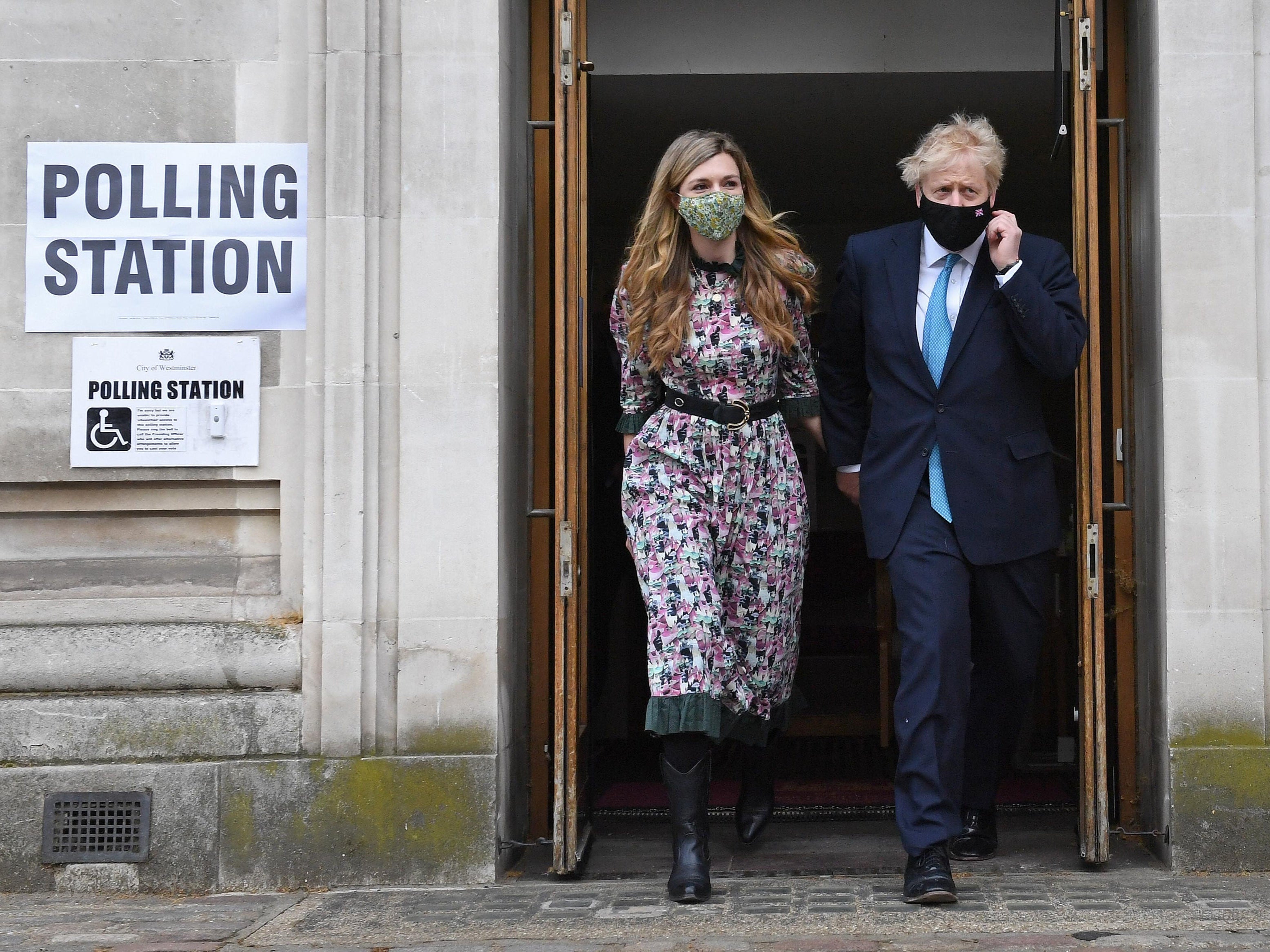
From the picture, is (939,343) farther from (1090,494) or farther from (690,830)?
(690,830)

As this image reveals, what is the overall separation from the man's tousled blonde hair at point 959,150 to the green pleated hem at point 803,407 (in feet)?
2.39

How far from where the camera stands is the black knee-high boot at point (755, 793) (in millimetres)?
4355

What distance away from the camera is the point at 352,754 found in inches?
159

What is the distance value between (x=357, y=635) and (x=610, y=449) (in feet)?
5.98

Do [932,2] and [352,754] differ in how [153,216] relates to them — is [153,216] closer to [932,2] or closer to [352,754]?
[352,754]

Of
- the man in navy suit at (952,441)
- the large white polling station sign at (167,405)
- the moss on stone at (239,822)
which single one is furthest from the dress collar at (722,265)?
the moss on stone at (239,822)

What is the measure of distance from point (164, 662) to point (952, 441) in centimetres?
241

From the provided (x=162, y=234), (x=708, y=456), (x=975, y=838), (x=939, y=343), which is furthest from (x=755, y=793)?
(x=162, y=234)

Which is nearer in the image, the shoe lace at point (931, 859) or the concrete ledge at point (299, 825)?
the shoe lace at point (931, 859)

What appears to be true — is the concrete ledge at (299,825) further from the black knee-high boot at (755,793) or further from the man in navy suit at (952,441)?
the man in navy suit at (952,441)

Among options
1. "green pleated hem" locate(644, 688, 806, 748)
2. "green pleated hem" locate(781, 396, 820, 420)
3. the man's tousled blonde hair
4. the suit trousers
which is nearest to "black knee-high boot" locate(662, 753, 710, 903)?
"green pleated hem" locate(644, 688, 806, 748)

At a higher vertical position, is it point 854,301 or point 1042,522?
point 854,301

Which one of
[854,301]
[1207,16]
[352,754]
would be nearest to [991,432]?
[854,301]

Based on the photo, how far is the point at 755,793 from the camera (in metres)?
4.40
